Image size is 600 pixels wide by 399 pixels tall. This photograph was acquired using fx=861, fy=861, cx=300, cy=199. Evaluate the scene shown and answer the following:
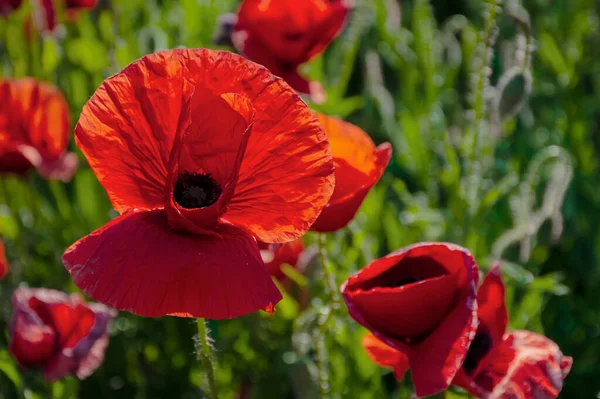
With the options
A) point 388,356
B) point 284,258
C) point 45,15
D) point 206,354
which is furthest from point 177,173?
point 45,15

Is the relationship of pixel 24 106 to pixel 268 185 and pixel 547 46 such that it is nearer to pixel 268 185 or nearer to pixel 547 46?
pixel 268 185

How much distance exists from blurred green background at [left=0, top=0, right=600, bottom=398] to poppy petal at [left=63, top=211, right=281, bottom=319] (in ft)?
0.88

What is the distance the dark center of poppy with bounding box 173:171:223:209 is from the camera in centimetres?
74

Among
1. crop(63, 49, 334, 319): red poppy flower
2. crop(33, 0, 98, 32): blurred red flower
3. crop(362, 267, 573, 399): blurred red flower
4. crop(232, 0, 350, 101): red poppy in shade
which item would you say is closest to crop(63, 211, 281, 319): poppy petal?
crop(63, 49, 334, 319): red poppy flower

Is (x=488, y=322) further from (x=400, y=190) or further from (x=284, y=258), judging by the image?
(x=400, y=190)

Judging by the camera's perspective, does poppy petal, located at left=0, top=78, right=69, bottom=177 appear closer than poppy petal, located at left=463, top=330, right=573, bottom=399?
No

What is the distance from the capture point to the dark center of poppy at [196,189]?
2.44 ft

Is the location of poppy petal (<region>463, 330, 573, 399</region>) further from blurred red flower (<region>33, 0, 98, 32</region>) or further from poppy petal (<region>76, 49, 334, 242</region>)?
blurred red flower (<region>33, 0, 98, 32</region>)

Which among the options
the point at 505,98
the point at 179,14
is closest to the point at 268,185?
the point at 505,98

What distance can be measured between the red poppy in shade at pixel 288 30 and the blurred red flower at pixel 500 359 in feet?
1.74

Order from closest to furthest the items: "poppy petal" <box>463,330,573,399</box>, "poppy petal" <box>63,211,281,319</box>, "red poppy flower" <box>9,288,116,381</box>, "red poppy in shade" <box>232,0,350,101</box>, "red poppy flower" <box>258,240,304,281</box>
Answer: "poppy petal" <box>63,211,281,319</box> < "poppy petal" <box>463,330,573,399</box> < "red poppy flower" <box>9,288,116,381</box> < "red poppy flower" <box>258,240,304,281</box> < "red poppy in shade" <box>232,0,350,101</box>

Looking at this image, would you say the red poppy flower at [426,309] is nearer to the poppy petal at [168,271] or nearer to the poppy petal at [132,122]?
the poppy petal at [168,271]

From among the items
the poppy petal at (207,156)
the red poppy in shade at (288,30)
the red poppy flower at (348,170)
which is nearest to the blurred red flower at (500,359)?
the red poppy flower at (348,170)

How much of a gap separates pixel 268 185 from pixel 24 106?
29.3 inches
